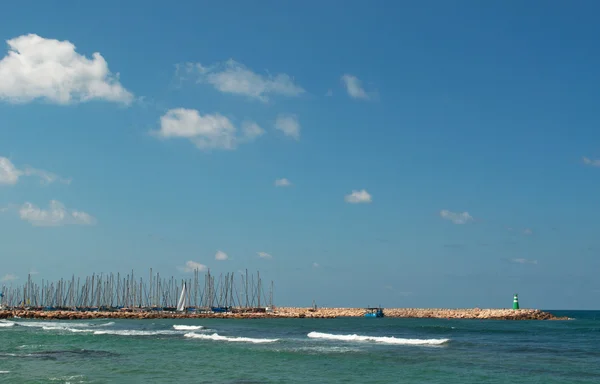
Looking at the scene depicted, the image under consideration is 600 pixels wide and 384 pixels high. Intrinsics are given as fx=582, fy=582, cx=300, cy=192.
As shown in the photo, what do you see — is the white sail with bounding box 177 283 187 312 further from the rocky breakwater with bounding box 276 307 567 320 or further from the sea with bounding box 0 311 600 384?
the sea with bounding box 0 311 600 384

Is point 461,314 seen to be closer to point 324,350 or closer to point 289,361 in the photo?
point 324,350

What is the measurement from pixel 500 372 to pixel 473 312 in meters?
83.7

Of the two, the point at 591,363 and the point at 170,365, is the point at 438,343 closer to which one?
the point at 591,363

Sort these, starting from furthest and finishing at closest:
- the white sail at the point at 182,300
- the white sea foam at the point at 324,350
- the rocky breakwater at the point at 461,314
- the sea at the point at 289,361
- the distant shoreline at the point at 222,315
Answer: the white sail at the point at 182,300
the rocky breakwater at the point at 461,314
the distant shoreline at the point at 222,315
the white sea foam at the point at 324,350
the sea at the point at 289,361

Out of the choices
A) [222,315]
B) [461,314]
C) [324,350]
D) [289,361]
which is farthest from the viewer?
[461,314]

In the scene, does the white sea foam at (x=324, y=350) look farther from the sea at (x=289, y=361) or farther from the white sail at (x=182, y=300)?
the white sail at (x=182, y=300)

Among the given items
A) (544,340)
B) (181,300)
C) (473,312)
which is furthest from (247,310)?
(544,340)

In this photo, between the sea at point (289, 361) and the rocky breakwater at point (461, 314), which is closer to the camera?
the sea at point (289, 361)

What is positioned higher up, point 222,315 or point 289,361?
point 289,361

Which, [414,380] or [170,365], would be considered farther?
[170,365]

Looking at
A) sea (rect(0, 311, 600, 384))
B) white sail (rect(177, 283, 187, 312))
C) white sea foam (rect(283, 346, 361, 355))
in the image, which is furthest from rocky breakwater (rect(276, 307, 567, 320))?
white sea foam (rect(283, 346, 361, 355))

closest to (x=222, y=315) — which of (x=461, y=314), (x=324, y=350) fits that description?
(x=461, y=314)

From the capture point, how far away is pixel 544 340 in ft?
167

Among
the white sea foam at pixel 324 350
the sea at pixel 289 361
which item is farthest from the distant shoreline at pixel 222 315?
the white sea foam at pixel 324 350
